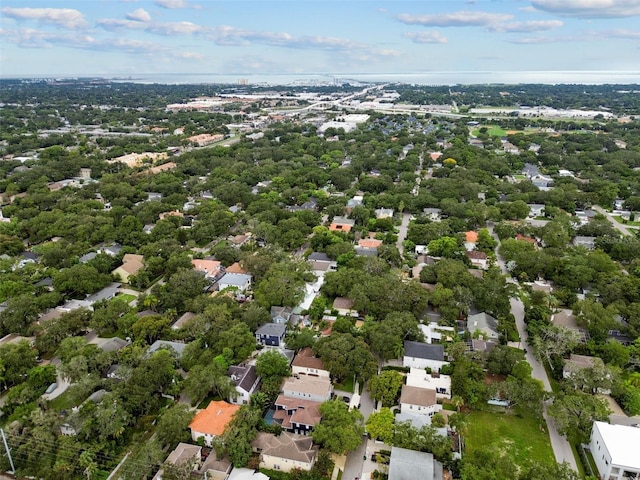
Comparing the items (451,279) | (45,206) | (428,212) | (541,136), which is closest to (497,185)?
(428,212)

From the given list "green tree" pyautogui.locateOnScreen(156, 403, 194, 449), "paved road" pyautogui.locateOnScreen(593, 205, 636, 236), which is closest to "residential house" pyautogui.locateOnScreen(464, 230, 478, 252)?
"paved road" pyautogui.locateOnScreen(593, 205, 636, 236)

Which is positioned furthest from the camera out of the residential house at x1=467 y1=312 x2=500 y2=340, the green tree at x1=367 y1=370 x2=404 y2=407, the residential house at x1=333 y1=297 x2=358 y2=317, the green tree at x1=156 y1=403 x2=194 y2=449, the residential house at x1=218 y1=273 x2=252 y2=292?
the residential house at x1=218 y1=273 x2=252 y2=292

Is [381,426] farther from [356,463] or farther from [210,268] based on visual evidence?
[210,268]

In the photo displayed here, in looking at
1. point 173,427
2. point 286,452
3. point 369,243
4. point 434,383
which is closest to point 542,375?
point 434,383

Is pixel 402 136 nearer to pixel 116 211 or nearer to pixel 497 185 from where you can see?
pixel 497 185

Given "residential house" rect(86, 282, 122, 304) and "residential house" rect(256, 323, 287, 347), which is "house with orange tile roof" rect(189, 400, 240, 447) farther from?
"residential house" rect(86, 282, 122, 304)

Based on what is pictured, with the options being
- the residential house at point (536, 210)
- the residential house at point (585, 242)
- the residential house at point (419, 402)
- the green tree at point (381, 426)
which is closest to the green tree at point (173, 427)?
the green tree at point (381, 426)
